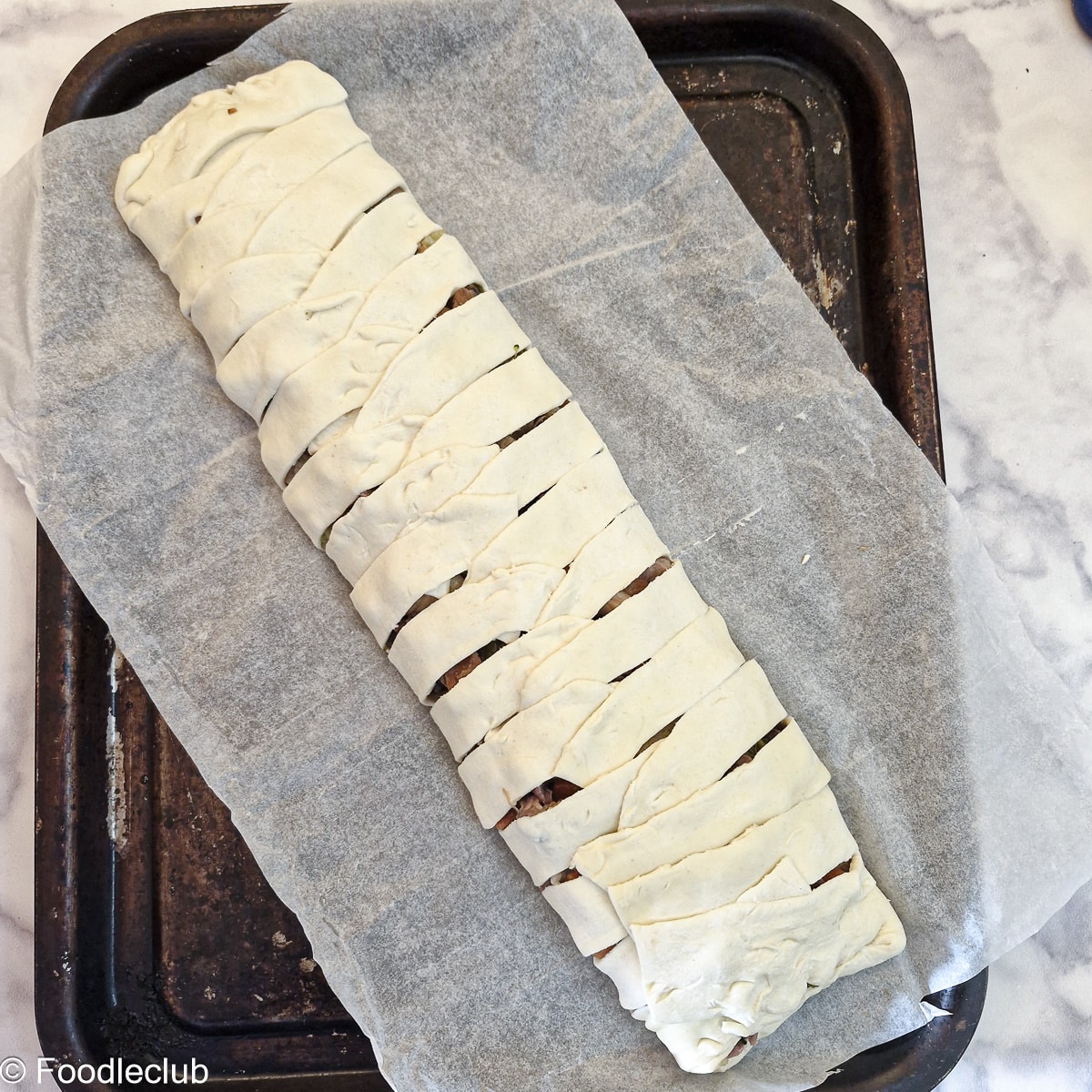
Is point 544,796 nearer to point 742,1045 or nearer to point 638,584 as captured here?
point 638,584

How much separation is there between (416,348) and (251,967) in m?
1.01

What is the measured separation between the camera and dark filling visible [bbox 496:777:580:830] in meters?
1.31

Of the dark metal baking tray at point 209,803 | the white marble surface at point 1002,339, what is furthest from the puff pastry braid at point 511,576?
the white marble surface at point 1002,339

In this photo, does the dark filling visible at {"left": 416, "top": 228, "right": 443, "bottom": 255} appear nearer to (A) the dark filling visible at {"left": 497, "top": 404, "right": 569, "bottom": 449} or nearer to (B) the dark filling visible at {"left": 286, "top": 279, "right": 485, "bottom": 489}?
(B) the dark filling visible at {"left": 286, "top": 279, "right": 485, "bottom": 489}

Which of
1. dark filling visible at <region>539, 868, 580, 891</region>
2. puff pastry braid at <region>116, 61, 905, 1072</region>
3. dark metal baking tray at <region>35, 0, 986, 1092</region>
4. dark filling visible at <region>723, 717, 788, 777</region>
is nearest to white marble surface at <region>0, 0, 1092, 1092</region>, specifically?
dark metal baking tray at <region>35, 0, 986, 1092</region>

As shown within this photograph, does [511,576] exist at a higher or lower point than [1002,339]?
higher

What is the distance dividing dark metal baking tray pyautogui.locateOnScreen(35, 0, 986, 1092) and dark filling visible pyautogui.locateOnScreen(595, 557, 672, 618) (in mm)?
474

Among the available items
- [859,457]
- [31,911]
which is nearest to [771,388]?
[859,457]

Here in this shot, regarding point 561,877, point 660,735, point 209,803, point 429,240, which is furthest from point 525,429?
point 209,803

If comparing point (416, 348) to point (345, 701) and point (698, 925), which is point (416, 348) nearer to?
point (345, 701)

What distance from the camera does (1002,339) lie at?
173 centimetres

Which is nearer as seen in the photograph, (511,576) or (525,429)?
(511,576)

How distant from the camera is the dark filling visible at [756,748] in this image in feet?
4.37

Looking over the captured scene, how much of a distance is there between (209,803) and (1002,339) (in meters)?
1.64
